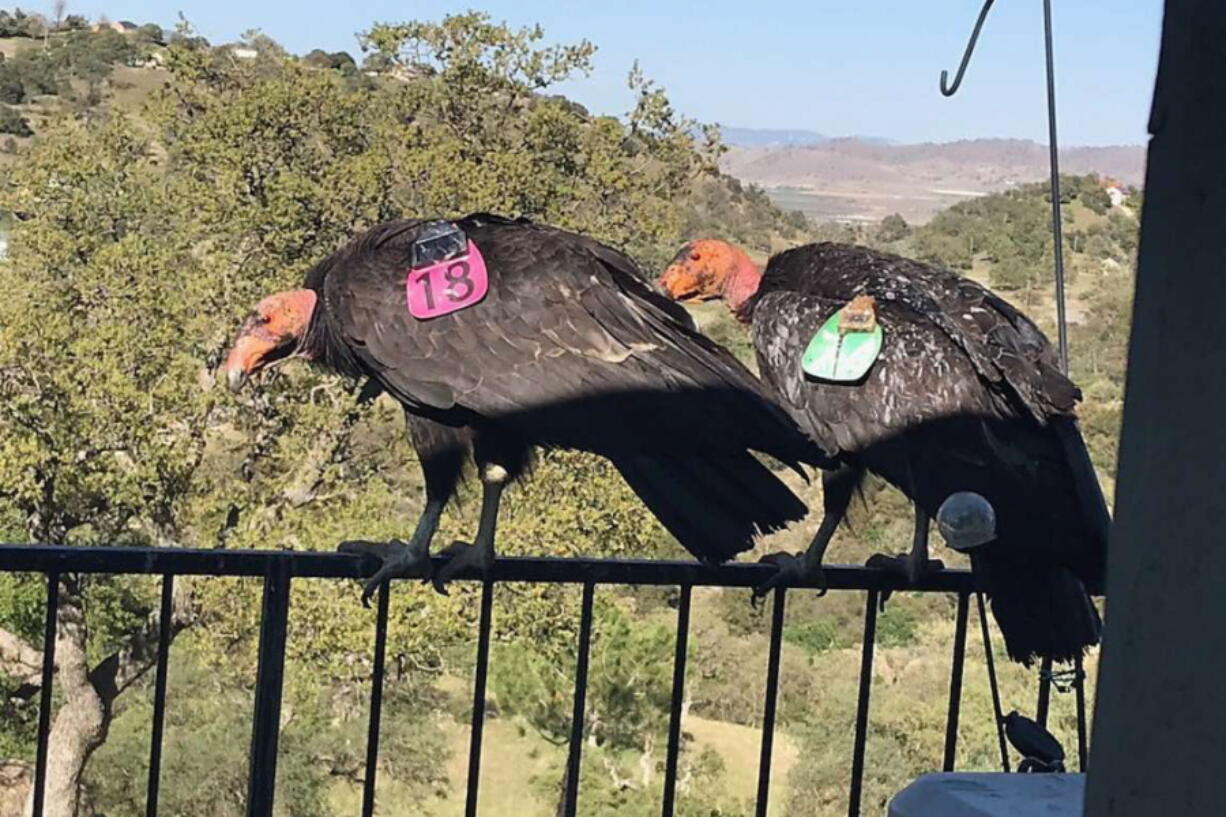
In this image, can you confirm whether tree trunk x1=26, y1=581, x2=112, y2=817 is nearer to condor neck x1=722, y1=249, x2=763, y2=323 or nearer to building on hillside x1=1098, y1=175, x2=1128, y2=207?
condor neck x1=722, y1=249, x2=763, y2=323

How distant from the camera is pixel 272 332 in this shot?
3.66 metres

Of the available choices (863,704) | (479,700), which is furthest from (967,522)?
(479,700)

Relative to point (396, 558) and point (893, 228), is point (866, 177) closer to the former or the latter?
point (893, 228)

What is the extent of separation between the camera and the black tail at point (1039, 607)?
3010mm

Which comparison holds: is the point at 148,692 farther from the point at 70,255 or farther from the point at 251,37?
the point at 251,37

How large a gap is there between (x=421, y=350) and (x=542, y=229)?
0.46 metres

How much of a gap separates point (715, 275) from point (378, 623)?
1.92 m

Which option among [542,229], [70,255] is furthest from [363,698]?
[542,229]

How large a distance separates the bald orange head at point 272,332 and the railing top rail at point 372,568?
116cm

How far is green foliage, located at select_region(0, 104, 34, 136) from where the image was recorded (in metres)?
26.4

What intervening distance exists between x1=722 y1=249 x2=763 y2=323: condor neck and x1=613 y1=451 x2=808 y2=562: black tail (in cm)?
109

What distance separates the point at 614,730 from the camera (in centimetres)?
1466

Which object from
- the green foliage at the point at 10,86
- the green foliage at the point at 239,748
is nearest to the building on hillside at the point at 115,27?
the green foliage at the point at 10,86

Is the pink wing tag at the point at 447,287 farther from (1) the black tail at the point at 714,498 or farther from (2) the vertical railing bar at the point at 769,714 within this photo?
(2) the vertical railing bar at the point at 769,714
